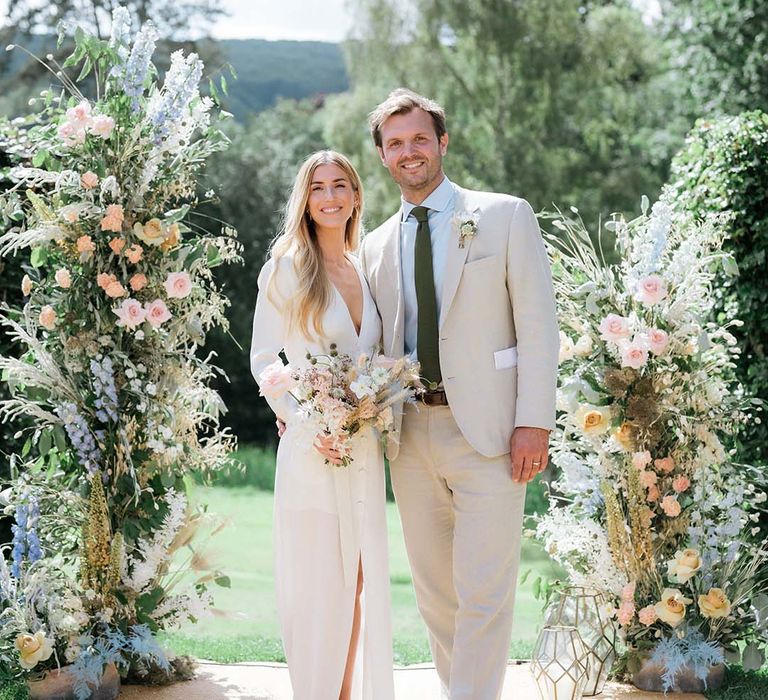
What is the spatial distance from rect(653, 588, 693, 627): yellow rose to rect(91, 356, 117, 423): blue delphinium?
226 centimetres

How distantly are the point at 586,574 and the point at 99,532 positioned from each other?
203 cm

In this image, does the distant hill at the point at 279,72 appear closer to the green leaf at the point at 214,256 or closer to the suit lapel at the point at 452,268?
the green leaf at the point at 214,256

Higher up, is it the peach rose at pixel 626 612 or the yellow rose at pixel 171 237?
the yellow rose at pixel 171 237

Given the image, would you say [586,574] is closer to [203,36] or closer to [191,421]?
[191,421]

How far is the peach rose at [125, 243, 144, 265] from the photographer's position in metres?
4.00

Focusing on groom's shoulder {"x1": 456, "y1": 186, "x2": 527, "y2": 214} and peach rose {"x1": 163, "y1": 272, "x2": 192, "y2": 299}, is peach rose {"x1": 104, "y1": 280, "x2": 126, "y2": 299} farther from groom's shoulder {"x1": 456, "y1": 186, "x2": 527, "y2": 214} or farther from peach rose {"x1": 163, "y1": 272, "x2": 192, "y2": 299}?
groom's shoulder {"x1": 456, "y1": 186, "x2": 527, "y2": 214}

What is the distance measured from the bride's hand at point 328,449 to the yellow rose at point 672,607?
5.15 ft

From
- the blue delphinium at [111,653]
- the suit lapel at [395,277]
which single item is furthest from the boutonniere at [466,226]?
the blue delphinium at [111,653]

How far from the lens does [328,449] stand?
340 centimetres

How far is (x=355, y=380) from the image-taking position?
3295 mm

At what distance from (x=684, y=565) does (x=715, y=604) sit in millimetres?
191

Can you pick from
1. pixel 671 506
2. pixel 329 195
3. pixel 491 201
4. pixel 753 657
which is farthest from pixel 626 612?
pixel 329 195

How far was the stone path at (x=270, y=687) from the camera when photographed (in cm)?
418

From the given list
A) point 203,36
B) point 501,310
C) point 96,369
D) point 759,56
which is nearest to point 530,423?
point 501,310
